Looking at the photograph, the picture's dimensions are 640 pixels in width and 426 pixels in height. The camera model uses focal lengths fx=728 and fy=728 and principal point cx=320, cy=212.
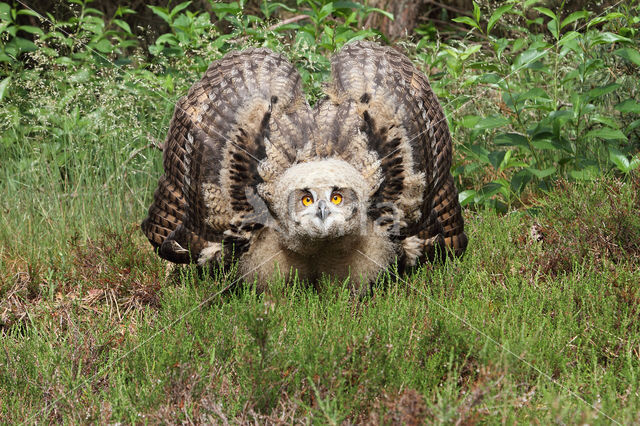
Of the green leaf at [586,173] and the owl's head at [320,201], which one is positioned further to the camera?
the green leaf at [586,173]

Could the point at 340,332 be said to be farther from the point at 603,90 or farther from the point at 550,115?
the point at 603,90

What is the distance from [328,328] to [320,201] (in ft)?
1.67

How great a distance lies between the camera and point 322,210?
2883mm

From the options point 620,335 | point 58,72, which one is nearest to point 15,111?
point 58,72

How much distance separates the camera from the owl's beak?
288 cm

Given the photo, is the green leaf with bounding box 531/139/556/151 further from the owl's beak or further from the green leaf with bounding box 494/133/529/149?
the owl's beak

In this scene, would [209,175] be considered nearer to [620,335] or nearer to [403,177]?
[403,177]

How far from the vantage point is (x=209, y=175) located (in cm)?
330

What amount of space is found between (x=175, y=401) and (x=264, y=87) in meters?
1.55

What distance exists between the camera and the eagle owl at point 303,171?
3070 mm

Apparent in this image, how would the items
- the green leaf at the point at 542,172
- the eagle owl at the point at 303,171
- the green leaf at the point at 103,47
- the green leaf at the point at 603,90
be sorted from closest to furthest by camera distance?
the eagle owl at the point at 303,171 → the green leaf at the point at 603,90 → the green leaf at the point at 542,172 → the green leaf at the point at 103,47

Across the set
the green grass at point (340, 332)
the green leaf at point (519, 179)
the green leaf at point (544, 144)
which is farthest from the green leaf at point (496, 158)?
the green grass at point (340, 332)

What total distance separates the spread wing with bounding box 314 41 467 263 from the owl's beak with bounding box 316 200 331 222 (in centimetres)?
36

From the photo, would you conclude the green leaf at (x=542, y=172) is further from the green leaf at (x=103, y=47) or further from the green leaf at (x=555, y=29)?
the green leaf at (x=103, y=47)
